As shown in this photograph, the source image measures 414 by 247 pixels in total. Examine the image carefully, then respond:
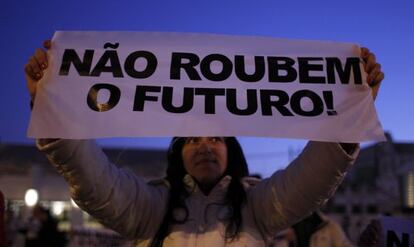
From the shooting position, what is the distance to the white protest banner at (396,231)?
308 cm

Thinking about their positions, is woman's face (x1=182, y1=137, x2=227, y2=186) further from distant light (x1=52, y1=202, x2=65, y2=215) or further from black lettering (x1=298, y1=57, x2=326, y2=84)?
distant light (x1=52, y1=202, x2=65, y2=215)

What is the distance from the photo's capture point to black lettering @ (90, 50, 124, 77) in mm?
2206

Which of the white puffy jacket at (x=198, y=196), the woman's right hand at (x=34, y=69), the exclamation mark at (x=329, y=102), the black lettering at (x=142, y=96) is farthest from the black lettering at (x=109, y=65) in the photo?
the exclamation mark at (x=329, y=102)

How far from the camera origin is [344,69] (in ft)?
7.45

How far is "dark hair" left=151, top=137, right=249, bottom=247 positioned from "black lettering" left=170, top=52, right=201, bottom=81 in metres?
0.43

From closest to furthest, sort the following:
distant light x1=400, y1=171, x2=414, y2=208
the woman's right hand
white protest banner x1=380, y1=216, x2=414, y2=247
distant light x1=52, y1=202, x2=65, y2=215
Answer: the woman's right hand, white protest banner x1=380, y1=216, x2=414, y2=247, distant light x1=400, y1=171, x2=414, y2=208, distant light x1=52, y1=202, x2=65, y2=215

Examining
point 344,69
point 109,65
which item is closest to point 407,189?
point 344,69

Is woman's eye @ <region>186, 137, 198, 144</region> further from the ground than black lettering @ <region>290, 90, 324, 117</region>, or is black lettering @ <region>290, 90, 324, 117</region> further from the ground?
black lettering @ <region>290, 90, 324, 117</region>

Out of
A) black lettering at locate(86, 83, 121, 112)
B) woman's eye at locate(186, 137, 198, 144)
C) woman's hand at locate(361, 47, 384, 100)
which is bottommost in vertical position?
woman's eye at locate(186, 137, 198, 144)

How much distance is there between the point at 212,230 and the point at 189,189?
1.01ft

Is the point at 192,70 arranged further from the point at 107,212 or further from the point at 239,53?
the point at 107,212

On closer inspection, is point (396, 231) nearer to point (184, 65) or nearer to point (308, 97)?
point (308, 97)

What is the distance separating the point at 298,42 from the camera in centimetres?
238

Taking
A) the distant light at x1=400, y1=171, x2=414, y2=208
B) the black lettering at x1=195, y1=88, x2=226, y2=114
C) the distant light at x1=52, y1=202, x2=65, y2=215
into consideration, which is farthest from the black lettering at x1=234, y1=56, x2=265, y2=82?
the distant light at x1=52, y1=202, x2=65, y2=215
